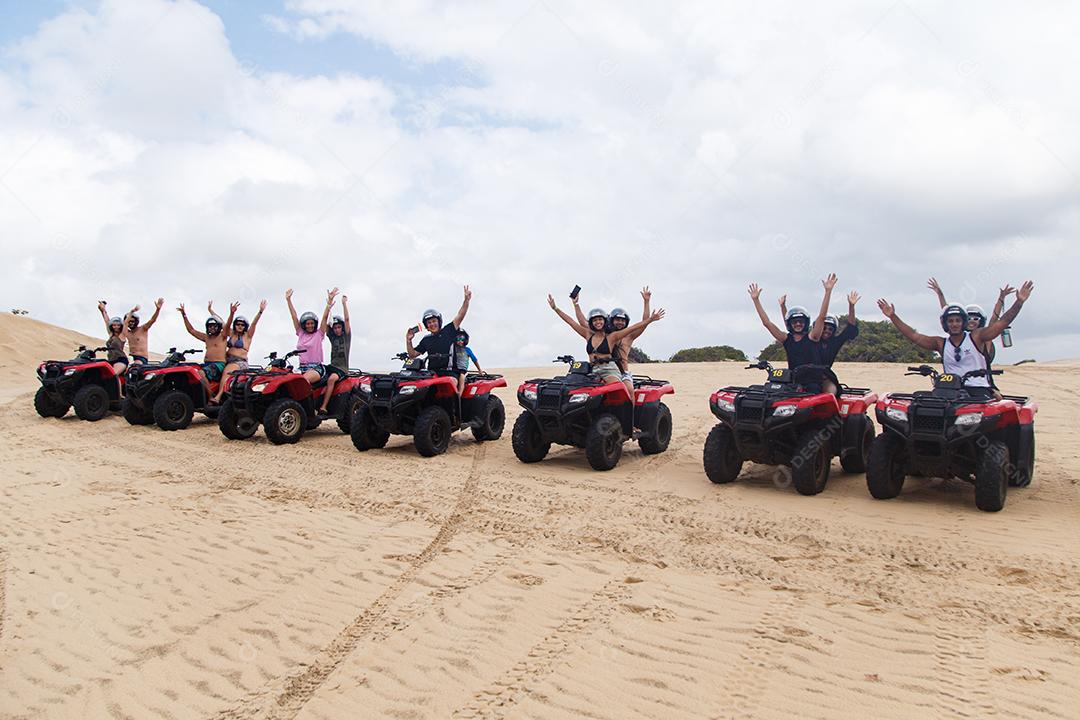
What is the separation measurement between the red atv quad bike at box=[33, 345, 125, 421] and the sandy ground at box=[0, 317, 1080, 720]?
19.4 feet

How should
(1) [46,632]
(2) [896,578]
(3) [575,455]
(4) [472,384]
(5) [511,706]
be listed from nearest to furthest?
(5) [511,706], (1) [46,632], (2) [896,578], (3) [575,455], (4) [472,384]

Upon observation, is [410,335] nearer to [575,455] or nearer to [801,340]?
[575,455]

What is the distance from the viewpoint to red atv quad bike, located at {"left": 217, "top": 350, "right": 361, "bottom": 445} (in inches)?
461

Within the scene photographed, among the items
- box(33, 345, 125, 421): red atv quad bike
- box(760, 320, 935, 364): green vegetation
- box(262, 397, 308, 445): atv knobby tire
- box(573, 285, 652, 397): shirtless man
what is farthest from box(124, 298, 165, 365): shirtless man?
box(760, 320, 935, 364): green vegetation

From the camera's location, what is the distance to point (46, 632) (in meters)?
4.62

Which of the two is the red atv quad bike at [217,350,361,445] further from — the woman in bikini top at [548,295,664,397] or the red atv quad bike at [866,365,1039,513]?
the red atv quad bike at [866,365,1039,513]

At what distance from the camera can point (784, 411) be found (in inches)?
317

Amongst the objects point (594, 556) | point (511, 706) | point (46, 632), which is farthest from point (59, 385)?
point (511, 706)

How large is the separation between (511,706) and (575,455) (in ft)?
23.8

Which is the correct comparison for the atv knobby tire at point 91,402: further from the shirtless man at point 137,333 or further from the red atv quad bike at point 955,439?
the red atv quad bike at point 955,439

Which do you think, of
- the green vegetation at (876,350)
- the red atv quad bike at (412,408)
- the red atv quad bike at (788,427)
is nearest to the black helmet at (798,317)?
the red atv quad bike at (788,427)

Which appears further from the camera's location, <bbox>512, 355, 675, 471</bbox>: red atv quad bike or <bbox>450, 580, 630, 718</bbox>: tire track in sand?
<bbox>512, 355, 675, 471</bbox>: red atv quad bike

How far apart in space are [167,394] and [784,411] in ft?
33.1

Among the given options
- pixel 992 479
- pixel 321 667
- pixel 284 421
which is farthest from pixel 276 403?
pixel 992 479
